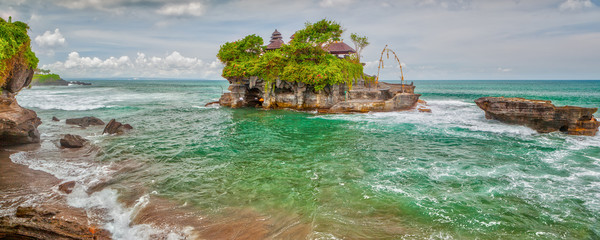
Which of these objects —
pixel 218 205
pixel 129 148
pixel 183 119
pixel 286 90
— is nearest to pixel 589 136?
pixel 218 205

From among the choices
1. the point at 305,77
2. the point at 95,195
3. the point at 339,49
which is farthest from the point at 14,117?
the point at 339,49

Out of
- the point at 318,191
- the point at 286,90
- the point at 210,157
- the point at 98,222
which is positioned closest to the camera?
the point at 98,222

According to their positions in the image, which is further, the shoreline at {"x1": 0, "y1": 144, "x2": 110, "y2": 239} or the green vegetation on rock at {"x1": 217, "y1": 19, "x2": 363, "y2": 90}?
A: the green vegetation on rock at {"x1": 217, "y1": 19, "x2": 363, "y2": 90}

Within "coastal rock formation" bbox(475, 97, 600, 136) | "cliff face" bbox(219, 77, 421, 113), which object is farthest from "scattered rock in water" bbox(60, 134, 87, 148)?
"coastal rock formation" bbox(475, 97, 600, 136)

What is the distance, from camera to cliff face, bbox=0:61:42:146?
1425 centimetres

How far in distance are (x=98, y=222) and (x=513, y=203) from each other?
44.2 feet

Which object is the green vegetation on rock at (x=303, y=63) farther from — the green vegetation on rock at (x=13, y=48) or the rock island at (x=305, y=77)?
the green vegetation on rock at (x=13, y=48)

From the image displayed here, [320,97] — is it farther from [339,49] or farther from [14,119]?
[14,119]

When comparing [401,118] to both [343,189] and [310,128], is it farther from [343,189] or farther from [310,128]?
[343,189]

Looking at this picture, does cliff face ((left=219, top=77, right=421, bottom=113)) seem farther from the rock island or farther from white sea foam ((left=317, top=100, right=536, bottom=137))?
white sea foam ((left=317, top=100, right=536, bottom=137))

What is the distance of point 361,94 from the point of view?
Result: 3566 centimetres

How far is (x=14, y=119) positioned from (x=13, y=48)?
3.59 meters

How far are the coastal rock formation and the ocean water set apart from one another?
1128 mm

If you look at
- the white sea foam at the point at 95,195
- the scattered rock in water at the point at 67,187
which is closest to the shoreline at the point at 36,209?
the scattered rock in water at the point at 67,187
